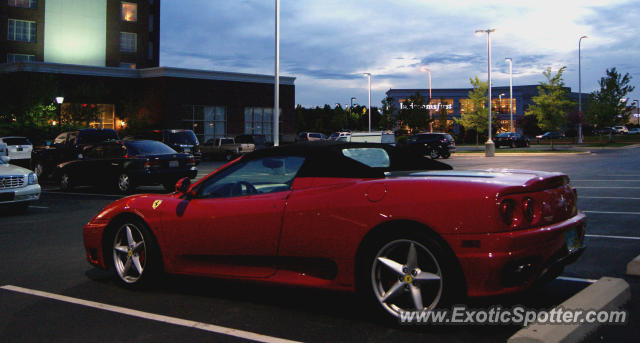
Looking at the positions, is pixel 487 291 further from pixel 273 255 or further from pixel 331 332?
pixel 273 255

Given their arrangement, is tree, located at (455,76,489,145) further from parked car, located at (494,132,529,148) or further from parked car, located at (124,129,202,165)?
parked car, located at (124,129,202,165)

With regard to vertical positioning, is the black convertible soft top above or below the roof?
below

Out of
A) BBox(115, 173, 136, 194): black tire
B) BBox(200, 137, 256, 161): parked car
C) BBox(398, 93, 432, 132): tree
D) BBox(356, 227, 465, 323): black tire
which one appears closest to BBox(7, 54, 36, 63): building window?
BBox(200, 137, 256, 161): parked car

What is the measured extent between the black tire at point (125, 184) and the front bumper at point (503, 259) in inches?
544

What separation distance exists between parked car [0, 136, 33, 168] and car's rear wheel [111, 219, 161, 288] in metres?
30.0

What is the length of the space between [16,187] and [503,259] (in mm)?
10870

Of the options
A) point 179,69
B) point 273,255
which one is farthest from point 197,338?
point 179,69

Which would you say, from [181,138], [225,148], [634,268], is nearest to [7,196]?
[634,268]

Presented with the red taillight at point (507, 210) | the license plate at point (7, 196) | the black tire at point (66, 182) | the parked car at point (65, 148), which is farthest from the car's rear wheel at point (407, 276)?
the parked car at point (65, 148)

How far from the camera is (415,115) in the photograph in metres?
67.6

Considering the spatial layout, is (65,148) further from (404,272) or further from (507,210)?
(507,210)

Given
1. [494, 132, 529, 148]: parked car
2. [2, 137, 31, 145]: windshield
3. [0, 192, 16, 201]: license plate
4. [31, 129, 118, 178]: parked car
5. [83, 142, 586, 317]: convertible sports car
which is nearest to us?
[83, 142, 586, 317]: convertible sports car

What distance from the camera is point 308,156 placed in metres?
4.96

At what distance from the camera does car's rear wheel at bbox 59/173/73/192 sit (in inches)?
707
